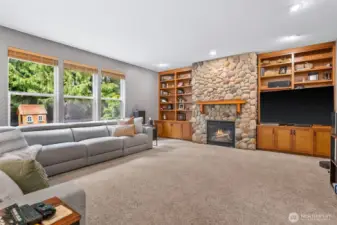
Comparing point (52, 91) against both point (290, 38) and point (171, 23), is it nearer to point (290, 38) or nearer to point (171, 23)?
point (171, 23)

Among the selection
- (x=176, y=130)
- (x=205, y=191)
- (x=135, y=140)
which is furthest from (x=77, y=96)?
(x=205, y=191)

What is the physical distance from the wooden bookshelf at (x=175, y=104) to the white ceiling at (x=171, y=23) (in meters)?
2.14

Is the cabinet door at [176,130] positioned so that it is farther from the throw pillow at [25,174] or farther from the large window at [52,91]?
the throw pillow at [25,174]

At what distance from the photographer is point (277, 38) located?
3947 mm

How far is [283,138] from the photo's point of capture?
15.0 ft

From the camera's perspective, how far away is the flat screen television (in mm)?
4168

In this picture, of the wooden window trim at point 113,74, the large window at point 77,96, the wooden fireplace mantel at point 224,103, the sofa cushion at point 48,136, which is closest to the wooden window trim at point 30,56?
the large window at point 77,96

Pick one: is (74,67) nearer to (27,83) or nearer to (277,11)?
(27,83)

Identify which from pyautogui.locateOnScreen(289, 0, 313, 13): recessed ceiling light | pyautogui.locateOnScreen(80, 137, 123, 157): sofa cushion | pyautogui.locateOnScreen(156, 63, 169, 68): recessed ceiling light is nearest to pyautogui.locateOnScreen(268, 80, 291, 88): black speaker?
pyautogui.locateOnScreen(289, 0, 313, 13): recessed ceiling light

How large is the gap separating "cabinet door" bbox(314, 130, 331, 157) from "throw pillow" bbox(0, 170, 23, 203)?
17.3 feet

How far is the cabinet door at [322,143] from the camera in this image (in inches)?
161

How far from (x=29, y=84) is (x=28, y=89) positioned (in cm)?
12

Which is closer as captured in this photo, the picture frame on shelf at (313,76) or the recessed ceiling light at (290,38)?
the recessed ceiling light at (290,38)

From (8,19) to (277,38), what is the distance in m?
5.16
